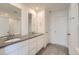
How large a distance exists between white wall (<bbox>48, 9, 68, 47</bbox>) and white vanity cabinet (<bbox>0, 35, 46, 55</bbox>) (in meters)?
0.19

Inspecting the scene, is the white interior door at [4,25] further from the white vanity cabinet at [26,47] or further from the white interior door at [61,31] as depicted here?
the white interior door at [61,31]

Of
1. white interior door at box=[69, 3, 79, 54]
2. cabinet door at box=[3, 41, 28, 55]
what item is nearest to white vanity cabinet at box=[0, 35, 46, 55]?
cabinet door at box=[3, 41, 28, 55]

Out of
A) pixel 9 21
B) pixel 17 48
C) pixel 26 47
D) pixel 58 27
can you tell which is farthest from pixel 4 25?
pixel 58 27

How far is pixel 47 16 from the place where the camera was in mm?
2006

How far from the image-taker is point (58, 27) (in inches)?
74.3

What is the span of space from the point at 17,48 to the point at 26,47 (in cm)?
24

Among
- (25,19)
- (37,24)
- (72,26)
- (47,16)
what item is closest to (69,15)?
(72,26)

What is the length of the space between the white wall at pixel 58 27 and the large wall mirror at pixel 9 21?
2.11ft

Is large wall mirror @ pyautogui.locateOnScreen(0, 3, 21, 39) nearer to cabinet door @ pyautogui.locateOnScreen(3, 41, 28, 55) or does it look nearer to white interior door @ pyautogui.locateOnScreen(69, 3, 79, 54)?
cabinet door @ pyautogui.locateOnScreen(3, 41, 28, 55)

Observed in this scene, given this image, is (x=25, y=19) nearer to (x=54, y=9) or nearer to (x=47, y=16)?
(x=47, y=16)

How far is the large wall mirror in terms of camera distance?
5.47 feet

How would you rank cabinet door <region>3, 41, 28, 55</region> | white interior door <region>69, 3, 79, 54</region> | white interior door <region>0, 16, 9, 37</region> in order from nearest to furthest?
cabinet door <region>3, 41, 28, 55</region>
white interior door <region>0, 16, 9, 37</region>
white interior door <region>69, 3, 79, 54</region>

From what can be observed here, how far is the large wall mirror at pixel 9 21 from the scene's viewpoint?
167cm
